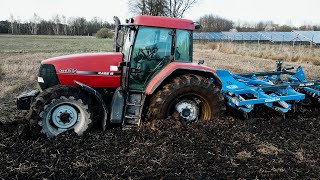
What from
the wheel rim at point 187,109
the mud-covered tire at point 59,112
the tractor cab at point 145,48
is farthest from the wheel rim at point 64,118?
the wheel rim at point 187,109

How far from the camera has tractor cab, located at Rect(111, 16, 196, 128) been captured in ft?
19.8

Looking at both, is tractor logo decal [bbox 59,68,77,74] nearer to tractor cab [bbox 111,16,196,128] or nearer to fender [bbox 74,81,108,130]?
fender [bbox 74,81,108,130]

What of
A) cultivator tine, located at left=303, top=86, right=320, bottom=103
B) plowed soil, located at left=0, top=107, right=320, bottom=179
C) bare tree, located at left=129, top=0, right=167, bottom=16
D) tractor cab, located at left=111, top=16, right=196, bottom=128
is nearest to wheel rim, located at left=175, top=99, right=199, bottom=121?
plowed soil, located at left=0, top=107, right=320, bottom=179

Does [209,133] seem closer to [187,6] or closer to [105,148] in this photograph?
[105,148]

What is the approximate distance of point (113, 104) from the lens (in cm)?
597

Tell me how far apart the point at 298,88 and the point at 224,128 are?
129 inches

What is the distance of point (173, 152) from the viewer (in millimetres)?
5176

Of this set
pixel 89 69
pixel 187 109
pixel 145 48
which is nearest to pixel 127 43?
pixel 145 48

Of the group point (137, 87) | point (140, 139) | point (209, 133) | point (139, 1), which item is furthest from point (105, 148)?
point (139, 1)

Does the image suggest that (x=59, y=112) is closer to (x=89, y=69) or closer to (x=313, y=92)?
(x=89, y=69)

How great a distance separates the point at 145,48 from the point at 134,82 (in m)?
0.63

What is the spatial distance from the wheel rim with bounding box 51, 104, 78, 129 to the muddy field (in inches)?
7.8

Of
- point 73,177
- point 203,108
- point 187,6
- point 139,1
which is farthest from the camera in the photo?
point 187,6

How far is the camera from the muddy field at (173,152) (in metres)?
4.47
